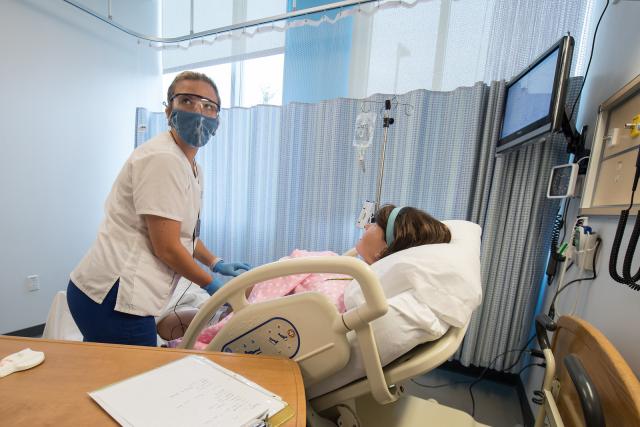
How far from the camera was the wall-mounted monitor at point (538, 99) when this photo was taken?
1.10m

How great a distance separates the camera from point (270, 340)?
713 mm

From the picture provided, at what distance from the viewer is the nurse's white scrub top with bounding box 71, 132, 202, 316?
0.92m

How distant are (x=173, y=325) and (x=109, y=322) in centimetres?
42

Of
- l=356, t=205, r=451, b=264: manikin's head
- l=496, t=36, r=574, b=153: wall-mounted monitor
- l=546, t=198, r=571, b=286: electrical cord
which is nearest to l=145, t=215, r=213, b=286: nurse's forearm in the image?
l=356, t=205, r=451, b=264: manikin's head

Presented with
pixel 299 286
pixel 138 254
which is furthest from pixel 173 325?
pixel 299 286

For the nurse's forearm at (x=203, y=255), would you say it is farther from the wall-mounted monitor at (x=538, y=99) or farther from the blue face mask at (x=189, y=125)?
the wall-mounted monitor at (x=538, y=99)

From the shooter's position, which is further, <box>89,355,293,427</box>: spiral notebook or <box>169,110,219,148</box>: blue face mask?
<box>169,110,219,148</box>: blue face mask

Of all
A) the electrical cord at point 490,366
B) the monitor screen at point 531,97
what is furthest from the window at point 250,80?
the electrical cord at point 490,366

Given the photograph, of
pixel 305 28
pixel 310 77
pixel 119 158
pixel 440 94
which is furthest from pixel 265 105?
pixel 119 158

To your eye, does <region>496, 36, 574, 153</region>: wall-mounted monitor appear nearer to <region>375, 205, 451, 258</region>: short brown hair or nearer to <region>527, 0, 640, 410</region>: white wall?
<region>527, 0, 640, 410</region>: white wall

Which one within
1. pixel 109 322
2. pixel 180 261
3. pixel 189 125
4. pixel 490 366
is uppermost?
pixel 189 125

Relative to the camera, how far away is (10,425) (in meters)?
0.41

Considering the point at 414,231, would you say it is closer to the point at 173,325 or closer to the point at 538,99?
the point at 538,99

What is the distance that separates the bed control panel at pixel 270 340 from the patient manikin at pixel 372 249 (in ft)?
0.84
